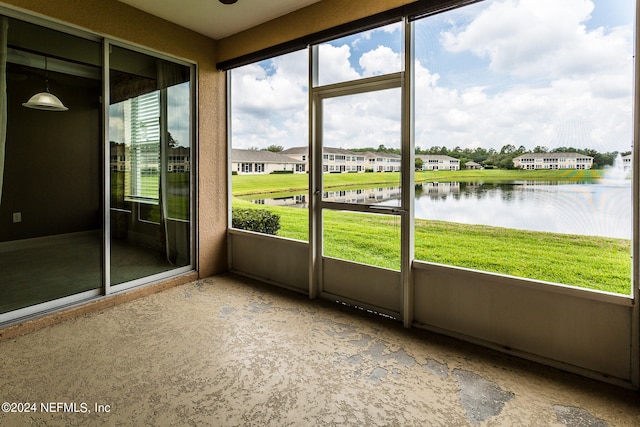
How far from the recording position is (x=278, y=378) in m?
2.10

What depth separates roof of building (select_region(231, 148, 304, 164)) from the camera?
373cm

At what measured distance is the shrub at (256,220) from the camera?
395 cm

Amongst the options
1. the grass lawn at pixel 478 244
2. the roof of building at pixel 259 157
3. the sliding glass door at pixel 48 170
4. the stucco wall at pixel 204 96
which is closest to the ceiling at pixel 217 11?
the stucco wall at pixel 204 96

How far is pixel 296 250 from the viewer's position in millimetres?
3643

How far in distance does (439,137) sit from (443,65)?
56 cm

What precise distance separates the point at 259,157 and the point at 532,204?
282 cm

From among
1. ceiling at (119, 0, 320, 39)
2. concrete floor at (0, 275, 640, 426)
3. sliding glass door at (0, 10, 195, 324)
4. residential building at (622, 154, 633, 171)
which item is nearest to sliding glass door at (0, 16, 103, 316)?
sliding glass door at (0, 10, 195, 324)

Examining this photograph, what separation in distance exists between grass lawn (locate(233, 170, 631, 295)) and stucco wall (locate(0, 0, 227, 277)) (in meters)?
0.99

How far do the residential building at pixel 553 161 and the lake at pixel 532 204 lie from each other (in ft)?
0.37

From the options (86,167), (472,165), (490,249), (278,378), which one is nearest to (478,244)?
(490,249)

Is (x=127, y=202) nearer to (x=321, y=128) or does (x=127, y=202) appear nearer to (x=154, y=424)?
(x=321, y=128)

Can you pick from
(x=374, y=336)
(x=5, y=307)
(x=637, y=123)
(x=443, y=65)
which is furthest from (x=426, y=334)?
(x=5, y=307)

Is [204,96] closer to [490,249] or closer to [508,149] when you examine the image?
[508,149]

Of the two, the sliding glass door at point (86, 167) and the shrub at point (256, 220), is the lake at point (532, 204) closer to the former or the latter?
the shrub at point (256, 220)
